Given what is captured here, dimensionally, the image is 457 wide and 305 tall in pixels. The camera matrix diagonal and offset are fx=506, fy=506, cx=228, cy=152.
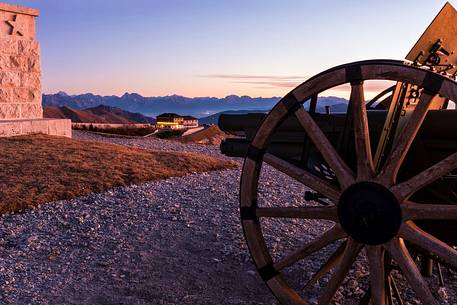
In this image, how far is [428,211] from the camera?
3354mm

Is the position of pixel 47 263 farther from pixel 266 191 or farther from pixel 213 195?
pixel 266 191

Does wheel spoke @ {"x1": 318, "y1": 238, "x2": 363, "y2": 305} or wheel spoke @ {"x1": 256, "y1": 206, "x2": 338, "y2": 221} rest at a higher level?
wheel spoke @ {"x1": 256, "y1": 206, "x2": 338, "y2": 221}

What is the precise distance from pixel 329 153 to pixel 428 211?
780 millimetres

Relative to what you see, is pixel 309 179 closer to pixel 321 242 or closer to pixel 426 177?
pixel 321 242

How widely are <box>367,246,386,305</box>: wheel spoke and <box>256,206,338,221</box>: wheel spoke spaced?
35 cm

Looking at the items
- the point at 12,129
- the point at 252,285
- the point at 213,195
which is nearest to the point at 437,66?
the point at 252,285

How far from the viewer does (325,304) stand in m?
3.85

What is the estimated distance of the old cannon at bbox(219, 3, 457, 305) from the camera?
337 cm

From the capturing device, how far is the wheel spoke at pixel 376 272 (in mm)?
3542

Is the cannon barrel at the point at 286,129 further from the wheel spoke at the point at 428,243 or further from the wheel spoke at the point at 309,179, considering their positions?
the wheel spoke at the point at 428,243

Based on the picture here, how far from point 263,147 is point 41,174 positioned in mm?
7734

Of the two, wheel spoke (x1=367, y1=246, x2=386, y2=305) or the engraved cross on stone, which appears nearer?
wheel spoke (x1=367, y1=246, x2=386, y2=305)

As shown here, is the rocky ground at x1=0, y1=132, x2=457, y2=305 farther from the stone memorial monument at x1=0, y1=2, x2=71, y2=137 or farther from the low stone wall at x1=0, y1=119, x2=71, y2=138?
the stone memorial monument at x1=0, y1=2, x2=71, y2=137

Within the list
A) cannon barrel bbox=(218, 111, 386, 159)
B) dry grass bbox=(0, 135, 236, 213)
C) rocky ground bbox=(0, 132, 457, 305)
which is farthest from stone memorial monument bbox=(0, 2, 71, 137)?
cannon barrel bbox=(218, 111, 386, 159)
